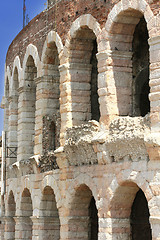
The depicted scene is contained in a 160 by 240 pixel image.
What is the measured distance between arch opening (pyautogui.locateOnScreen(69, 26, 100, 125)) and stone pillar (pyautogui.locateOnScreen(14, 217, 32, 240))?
521 centimetres

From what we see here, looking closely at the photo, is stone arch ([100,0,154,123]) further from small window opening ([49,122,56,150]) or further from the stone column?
the stone column

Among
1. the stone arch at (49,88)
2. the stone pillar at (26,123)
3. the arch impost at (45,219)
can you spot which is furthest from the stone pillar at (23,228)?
the stone arch at (49,88)

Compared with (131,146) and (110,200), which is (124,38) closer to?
(131,146)

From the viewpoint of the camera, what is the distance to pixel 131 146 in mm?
16516

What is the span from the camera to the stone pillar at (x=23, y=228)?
23.1m

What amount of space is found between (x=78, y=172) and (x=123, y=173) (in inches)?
95.6

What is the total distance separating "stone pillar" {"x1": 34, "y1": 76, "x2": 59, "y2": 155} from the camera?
21828 millimetres

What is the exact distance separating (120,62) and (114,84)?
639 millimetres

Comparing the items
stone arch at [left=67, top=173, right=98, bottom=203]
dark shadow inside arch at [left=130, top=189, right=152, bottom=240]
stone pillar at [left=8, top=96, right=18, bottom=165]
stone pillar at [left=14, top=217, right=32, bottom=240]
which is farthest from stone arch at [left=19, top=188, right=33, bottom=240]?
dark shadow inside arch at [left=130, top=189, right=152, bottom=240]

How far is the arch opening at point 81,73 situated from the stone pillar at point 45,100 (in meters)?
2.15

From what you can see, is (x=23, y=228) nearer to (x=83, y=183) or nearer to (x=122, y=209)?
(x=83, y=183)

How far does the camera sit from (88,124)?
18.4 m

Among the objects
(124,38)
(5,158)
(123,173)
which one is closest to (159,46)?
(124,38)

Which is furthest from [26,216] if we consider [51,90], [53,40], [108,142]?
[108,142]
